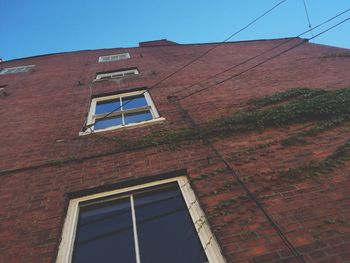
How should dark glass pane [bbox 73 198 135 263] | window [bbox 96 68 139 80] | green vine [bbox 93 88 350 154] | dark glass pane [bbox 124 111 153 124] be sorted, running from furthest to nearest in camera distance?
window [bbox 96 68 139 80], dark glass pane [bbox 124 111 153 124], green vine [bbox 93 88 350 154], dark glass pane [bbox 73 198 135 263]

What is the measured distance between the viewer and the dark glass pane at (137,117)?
748 cm

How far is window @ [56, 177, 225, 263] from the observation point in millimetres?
3848

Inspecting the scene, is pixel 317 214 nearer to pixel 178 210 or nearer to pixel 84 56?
pixel 178 210

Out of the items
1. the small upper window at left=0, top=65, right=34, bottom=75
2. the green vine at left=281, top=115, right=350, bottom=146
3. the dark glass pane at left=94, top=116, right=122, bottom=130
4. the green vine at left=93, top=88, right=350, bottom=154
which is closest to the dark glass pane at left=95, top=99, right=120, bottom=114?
the dark glass pane at left=94, top=116, right=122, bottom=130

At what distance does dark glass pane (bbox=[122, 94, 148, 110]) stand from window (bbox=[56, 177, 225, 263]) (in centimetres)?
371

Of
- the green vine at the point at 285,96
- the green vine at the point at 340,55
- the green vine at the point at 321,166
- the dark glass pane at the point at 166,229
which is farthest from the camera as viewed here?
the green vine at the point at 340,55

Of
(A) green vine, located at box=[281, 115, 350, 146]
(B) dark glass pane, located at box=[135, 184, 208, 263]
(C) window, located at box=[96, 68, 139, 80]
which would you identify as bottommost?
(B) dark glass pane, located at box=[135, 184, 208, 263]

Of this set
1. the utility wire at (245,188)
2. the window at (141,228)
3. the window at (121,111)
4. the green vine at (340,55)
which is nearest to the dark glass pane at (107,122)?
the window at (121,111)

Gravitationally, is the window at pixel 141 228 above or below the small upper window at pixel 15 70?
below

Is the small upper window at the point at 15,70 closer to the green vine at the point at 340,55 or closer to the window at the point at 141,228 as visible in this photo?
the window at the point at 141,228

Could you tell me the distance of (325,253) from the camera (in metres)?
3.38

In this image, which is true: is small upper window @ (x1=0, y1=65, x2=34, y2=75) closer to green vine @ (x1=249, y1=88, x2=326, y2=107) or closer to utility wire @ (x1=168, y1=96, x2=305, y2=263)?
utility wire @ (x1=168, y1=96, x2=305, y2=263)

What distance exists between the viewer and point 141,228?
4.27 meters

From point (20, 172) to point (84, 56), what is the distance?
1160 centimetres
